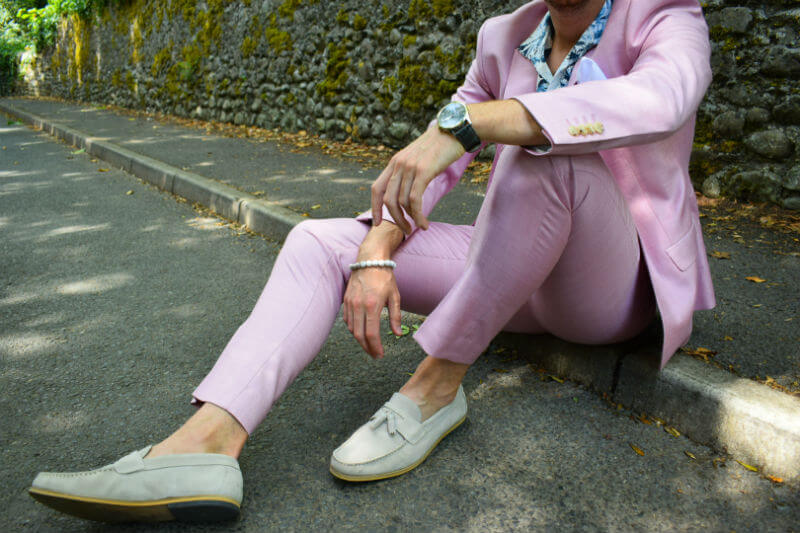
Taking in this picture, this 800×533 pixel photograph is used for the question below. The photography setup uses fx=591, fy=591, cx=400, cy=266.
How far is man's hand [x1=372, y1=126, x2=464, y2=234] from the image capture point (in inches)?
57.4

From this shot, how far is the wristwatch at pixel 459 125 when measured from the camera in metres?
1.43

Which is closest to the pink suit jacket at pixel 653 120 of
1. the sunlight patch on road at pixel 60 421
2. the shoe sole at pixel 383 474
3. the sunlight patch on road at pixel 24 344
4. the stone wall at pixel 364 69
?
the shoe sole at pixel 383 474

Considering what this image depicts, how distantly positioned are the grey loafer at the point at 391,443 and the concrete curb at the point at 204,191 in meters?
2.27

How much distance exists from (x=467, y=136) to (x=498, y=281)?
37cm

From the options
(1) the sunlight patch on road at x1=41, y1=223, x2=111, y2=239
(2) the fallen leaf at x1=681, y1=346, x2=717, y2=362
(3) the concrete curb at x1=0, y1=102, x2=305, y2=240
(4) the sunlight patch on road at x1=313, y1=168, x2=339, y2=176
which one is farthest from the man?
(4) the sunlight patch on road at x1=313, y1=168, x2=339, y2=176

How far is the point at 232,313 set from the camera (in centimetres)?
270

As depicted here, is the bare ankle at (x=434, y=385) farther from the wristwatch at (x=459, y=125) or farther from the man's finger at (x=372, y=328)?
the wristwatch at (x=459, y=125)

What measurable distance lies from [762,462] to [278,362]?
4.17 ft

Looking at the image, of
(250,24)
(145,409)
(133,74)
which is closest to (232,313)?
(145,409)

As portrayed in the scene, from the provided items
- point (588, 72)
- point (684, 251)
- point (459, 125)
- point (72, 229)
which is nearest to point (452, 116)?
point (459, 125)

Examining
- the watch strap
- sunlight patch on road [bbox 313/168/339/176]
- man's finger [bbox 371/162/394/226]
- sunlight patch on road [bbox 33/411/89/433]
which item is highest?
the watch strap

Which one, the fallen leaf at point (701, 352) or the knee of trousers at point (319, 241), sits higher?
the knee of trousers at point (319, 241)

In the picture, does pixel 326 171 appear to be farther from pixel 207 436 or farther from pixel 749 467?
pixel 749 467

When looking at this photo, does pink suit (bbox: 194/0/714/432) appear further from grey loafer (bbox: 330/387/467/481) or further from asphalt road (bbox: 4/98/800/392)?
asphalt road (bbox: 4/98/800/392)
